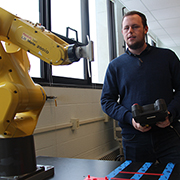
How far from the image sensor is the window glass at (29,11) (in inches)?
78.0

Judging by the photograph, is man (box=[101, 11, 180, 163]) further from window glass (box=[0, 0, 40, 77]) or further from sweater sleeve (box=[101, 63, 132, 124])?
window glass (box=[0, 0, 40, 77])

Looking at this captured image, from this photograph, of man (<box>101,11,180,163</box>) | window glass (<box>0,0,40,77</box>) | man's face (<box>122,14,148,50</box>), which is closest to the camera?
man (<box>101,11,180,163</box>)

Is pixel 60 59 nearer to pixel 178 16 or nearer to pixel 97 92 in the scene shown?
pixel 97 92

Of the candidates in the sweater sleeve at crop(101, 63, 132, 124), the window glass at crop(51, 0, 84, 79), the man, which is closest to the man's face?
the man

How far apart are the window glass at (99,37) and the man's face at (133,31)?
169 centimetres

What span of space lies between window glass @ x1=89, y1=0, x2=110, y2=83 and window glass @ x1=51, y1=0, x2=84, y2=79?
0.32 metres

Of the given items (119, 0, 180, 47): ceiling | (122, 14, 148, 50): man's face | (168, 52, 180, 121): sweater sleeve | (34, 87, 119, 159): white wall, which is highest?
(119, 0, 180, 47): ceiling

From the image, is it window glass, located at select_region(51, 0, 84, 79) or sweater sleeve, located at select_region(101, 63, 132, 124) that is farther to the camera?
window glass, located at select_region(51, 0, 84, 79)

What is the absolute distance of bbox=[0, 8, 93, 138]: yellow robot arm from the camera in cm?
84

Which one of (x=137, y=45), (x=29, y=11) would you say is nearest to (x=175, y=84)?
(x=137, y=45)

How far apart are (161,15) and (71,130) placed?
3612 millimetres

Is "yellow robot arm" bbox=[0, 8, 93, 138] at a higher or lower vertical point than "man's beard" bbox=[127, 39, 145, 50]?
lower

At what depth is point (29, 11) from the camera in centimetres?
217

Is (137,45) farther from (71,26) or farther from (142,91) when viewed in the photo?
(71,26)
